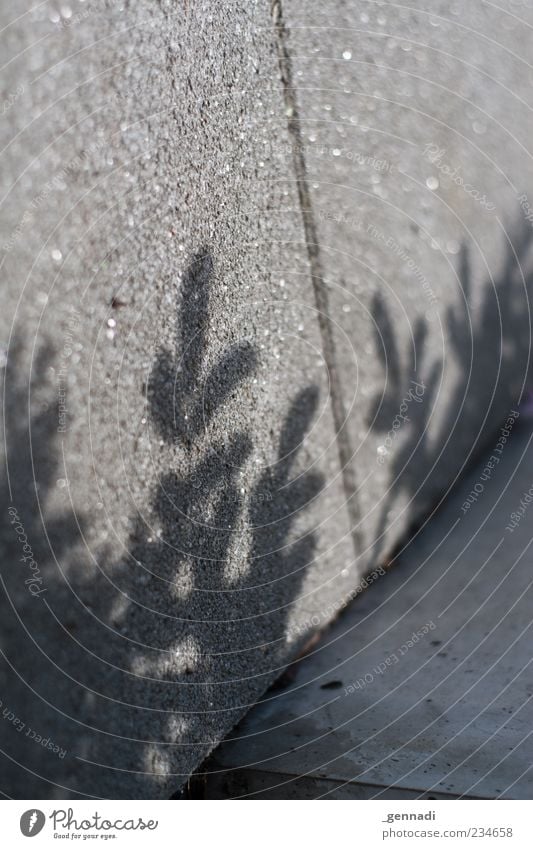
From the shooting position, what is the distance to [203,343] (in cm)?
254

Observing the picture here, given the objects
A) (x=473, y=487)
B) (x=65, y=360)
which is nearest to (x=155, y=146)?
(x=65, y=360)

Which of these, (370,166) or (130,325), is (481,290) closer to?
(370,166)

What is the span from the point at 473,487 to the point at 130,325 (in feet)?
6.10

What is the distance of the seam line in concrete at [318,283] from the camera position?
292cm

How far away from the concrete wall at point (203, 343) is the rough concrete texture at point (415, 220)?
1 centimetres

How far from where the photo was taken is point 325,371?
3236 mm

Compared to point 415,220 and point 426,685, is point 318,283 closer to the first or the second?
point 415,220

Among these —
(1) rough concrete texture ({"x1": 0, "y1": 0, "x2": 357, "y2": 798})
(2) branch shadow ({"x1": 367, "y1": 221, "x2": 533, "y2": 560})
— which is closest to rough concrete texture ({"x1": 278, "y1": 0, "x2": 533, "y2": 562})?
(2) branch shadow ({"x1": 367, "y1": 221, "x2": 533, "y2": 560})

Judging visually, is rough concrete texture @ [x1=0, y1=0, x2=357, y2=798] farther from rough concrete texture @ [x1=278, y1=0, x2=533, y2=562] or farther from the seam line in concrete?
rough concrete texture @ [x1=278, y1=0, x2=533, y2=562]
